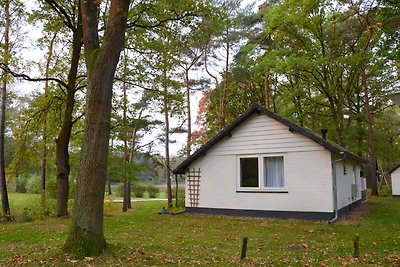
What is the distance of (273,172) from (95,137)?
8.99 m

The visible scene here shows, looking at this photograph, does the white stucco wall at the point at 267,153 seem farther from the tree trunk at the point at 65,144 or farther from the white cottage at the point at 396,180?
the white cottage at the point at 396,180

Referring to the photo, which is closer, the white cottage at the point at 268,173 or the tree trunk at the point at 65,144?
the white cottage at the point at 268,173

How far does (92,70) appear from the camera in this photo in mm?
6824

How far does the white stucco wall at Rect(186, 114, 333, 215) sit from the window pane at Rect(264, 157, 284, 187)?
320 mm

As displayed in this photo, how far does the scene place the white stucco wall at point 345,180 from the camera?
1386 centimetres

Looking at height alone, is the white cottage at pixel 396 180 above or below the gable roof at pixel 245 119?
below

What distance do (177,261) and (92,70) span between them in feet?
13.5

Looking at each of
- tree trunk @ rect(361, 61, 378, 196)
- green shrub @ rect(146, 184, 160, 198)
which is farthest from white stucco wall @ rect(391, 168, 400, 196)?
green shrub @ rect(146, 184, 160, 198)

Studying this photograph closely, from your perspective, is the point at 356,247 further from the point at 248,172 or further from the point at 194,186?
the point at 194,186

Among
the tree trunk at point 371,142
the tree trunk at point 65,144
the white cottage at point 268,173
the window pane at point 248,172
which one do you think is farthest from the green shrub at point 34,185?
the tree trunk at point 371,142

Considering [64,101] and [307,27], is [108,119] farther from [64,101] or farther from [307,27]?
[307,27]

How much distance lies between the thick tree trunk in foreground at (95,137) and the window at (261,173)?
28.0 feet

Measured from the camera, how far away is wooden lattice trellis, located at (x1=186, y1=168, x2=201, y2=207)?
50.7ft

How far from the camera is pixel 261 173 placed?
45.6ft
